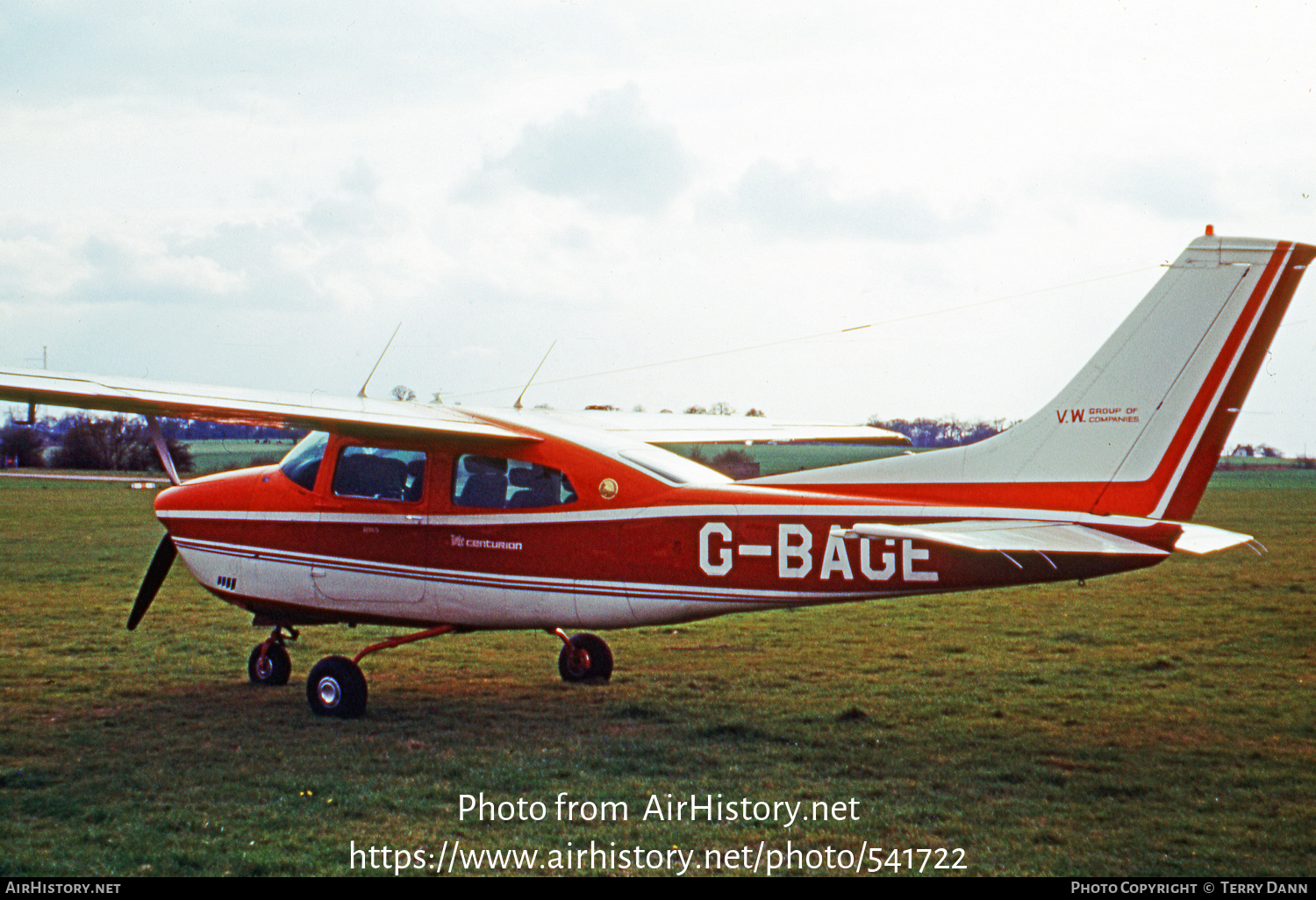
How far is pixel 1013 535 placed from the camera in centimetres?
634

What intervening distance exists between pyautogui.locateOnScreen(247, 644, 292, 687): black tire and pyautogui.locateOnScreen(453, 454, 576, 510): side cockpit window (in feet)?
8.06

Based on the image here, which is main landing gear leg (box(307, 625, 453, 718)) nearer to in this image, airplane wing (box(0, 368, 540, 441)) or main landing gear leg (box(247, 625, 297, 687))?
main landing gear leg (box(247, 625, 297, 687))

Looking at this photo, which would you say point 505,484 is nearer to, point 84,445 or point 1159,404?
point 1159,404

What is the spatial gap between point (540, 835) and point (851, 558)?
278 cm

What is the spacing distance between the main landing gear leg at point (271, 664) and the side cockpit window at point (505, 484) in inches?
91.8

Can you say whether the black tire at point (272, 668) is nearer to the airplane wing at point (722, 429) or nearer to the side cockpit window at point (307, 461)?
the side cockpit window at point (307, 461)

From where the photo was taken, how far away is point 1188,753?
665 centimetres

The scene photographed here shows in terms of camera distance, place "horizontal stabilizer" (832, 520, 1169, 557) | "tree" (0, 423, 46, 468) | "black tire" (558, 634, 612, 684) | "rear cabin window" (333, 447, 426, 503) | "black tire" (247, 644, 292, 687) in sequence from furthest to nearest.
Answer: "tree" (0, 423, 46, 468) < "black tire" (558, 634, 612, 684) < "black tire" (247, 644, 292, 687) < "rear cabin window" (333, 447, 426, 503) < "horizontal stabilizer" (832, 520, 1169, 557)

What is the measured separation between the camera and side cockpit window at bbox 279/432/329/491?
8.29 metres

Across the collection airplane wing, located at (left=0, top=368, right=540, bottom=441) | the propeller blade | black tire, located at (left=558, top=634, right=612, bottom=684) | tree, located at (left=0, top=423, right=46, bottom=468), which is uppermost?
airplane wing, located at (left=0, top=368, right=540, bottom=441)

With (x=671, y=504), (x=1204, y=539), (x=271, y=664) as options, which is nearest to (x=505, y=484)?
(x=671, y=504)

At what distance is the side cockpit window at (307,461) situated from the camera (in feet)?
27.2

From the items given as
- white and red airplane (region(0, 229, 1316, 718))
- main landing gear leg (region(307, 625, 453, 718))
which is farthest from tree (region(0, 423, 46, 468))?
main landing gear leg (region(307, 625, 453, 718))

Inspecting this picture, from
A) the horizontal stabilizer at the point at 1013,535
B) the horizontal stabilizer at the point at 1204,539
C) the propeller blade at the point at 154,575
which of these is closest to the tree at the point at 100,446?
the propeller blade at the point at 154,575
